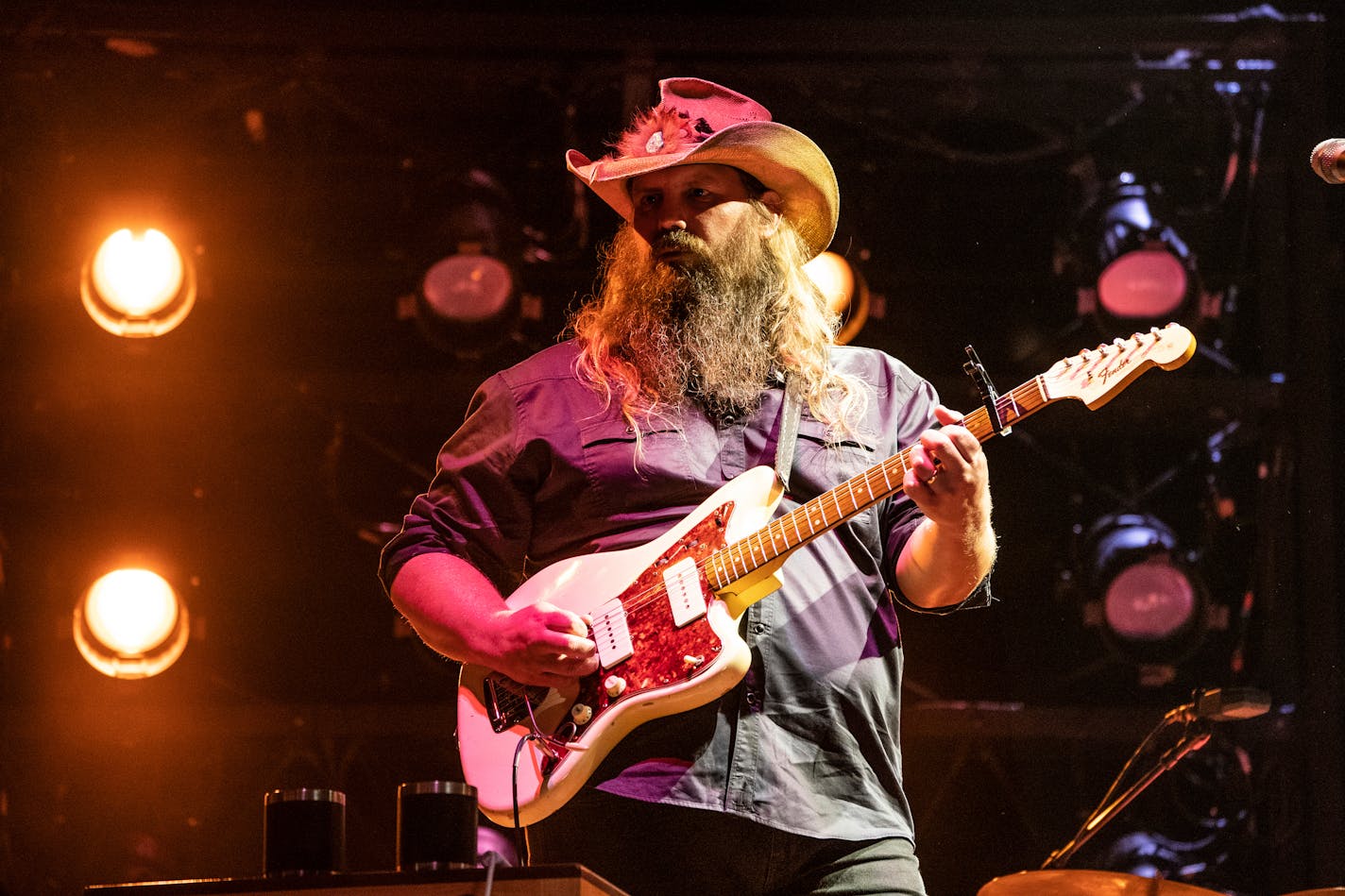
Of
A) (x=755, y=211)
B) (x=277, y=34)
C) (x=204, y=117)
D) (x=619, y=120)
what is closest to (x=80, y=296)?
(x=204, y=117)

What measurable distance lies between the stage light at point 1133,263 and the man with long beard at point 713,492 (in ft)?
4.87

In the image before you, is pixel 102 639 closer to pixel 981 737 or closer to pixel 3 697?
pixel 3 697

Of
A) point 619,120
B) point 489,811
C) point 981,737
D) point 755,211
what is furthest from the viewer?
point 619,120

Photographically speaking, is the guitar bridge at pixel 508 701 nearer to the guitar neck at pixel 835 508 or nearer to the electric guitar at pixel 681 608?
the electric guitar at pixel 681 608

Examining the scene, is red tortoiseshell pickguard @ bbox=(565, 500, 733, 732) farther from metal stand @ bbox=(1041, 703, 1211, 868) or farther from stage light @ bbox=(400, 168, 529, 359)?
stage light @ bbox=(400, 168, 529, 359)

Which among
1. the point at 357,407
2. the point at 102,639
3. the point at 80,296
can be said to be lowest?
the point at 102,639

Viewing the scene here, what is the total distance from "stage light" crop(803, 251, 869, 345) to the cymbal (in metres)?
1.91

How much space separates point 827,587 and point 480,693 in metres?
0.72

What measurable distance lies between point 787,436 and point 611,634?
54cm

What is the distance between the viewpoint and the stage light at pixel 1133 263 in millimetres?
4738

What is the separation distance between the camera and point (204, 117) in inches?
191

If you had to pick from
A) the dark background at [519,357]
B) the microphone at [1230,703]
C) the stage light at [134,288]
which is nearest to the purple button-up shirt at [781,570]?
the microphone at [1230,703]

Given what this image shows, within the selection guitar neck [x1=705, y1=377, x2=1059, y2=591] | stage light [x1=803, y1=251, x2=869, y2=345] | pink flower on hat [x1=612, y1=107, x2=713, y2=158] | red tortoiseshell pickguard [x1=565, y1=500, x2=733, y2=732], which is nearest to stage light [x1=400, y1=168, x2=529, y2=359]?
stage light [x1=803, y1=251, x2=869, y2=345]

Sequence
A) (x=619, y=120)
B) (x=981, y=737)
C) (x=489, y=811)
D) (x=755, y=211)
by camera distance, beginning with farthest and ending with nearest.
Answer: (x=619, y=120) → (x=981, y=737) → (x=755, y=211) → (x=489, y=811)
